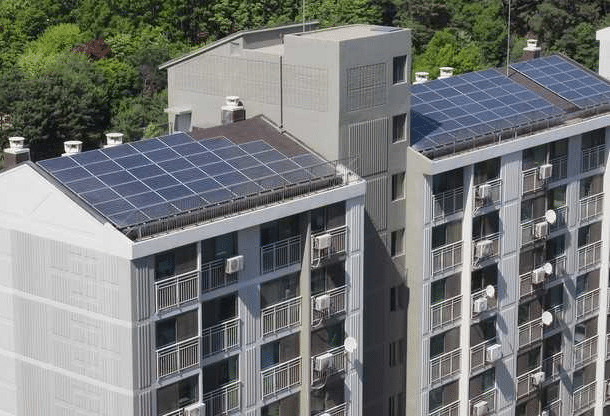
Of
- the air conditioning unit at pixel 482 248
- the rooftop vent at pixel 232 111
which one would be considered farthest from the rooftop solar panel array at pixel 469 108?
the rooftop vent at pixel 232 111

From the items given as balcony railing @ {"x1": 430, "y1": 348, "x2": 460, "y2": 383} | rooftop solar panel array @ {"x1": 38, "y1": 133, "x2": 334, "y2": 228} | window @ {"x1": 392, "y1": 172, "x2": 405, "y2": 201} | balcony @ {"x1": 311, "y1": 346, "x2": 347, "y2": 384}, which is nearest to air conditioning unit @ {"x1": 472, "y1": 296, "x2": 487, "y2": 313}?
balcony railing @ {"x1": 430, "y1": 348, "x2": 460, "y2": 383}

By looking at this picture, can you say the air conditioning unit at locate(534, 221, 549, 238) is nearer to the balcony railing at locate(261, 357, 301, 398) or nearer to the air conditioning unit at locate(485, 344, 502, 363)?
the air conditioning unit at locate(485, 344, 502, 363)

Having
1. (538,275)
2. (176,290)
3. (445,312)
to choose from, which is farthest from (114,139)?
(538,275)

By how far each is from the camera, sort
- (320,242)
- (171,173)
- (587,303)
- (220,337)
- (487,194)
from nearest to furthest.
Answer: (220,337)
(171,173)
(320,242)
(487,194)
(587,303)

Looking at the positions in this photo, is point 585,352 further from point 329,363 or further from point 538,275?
point 329,363

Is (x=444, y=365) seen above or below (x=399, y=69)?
below

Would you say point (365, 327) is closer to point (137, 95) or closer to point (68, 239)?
point (68, 239)
